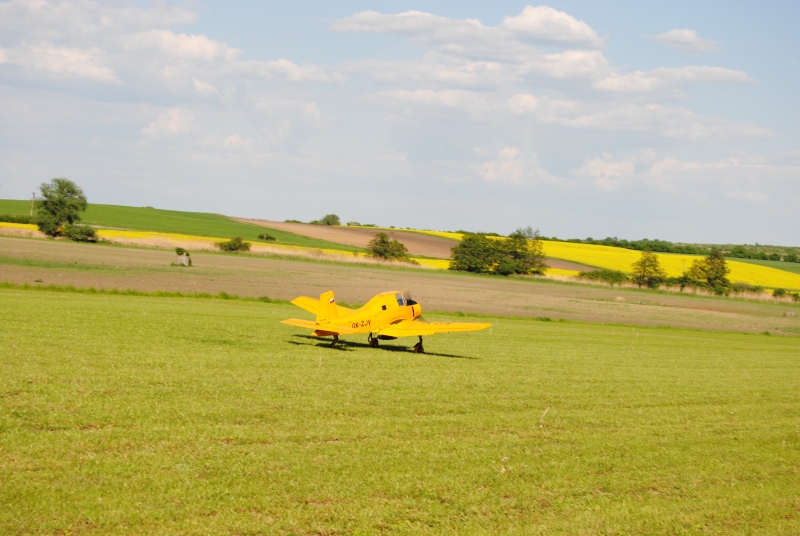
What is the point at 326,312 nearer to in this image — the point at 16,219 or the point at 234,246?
the point at 234,246

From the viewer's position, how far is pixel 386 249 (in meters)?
71.4

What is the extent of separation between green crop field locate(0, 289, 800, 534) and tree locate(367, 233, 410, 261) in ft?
176

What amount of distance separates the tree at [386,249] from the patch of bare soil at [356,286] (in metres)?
9.75

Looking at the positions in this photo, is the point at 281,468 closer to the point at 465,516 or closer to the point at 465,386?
the point at 465,516

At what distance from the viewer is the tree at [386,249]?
71250 millimetres

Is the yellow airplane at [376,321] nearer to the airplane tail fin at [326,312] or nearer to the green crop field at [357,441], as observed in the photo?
the airplane tail fin at [326,312]

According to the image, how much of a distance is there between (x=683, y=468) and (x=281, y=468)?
16.9ft

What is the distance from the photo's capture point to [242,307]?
89.2ft

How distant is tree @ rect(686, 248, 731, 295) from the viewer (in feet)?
234

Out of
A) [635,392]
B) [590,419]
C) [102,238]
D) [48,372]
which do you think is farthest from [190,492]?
[102,238]

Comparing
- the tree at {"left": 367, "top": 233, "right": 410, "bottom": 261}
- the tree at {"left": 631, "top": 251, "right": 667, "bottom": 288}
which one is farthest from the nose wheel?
the tree at {"left": 631, "top": 251, "right": 667, "bottom": 288}

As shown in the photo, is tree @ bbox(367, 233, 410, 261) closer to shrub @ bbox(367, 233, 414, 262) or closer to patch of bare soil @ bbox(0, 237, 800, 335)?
shrub @ bbox(367, 233, 414, 262)

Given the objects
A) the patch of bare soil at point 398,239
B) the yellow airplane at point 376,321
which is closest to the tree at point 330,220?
the patch of bare soil at point 398,239

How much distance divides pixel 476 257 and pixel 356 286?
30.8m
